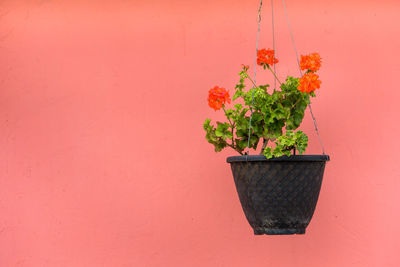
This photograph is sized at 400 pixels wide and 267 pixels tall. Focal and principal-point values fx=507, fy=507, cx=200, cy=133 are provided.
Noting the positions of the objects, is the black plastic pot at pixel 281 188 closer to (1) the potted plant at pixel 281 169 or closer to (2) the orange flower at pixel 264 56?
(1) the potted plant at pixel 281 169

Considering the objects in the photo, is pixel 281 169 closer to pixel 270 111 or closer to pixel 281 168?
pixel 281 168

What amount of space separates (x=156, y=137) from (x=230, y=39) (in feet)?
1.94

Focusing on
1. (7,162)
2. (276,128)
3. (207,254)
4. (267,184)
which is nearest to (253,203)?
(267,184)

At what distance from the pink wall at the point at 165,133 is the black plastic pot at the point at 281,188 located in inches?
21.6

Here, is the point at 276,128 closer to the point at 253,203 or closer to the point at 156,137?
the point at 253,203

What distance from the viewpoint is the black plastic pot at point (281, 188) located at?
1795mm

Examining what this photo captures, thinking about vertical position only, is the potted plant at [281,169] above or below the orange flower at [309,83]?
below

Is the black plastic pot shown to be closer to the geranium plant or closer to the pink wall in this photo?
the geranium plant

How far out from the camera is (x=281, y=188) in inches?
70.9

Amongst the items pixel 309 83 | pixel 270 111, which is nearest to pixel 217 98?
pixel 270 111

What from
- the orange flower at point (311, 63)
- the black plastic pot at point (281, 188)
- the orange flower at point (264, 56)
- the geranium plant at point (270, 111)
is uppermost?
the orange flower at point (264, 56)

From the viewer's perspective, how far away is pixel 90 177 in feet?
7.85

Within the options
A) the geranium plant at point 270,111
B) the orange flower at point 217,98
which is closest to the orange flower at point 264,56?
the geranium plant at point 270,111

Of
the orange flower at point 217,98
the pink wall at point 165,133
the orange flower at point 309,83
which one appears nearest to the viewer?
the orange flower at point 309,83
